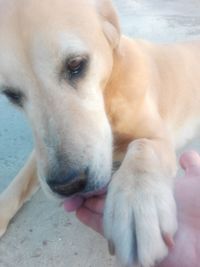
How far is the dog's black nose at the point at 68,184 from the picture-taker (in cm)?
156

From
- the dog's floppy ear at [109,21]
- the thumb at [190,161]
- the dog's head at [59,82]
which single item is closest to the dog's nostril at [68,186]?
the dog's head at [59,82]

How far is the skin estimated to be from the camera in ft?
4.81

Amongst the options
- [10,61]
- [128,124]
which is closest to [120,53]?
[128,124]

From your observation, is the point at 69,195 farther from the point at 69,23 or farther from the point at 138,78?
the point at 138,78

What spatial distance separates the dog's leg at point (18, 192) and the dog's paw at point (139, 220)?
872mm

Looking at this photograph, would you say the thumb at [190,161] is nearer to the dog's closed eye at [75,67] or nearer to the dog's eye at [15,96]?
the dog's closed eye at [75,67]

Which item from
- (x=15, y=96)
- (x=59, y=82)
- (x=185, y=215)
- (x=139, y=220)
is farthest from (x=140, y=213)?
(x=15, y=96)

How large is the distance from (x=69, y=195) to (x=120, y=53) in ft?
2.36

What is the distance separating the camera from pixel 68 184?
61.7 inches

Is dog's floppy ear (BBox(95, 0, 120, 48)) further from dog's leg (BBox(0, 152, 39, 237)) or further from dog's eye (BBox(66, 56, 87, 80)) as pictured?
dog's leg (BBox(0, 152, 39, 237))

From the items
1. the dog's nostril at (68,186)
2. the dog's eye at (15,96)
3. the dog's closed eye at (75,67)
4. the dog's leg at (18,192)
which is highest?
the dog's closed eye at (75,67)

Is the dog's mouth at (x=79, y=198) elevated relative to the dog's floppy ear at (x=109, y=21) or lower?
lower

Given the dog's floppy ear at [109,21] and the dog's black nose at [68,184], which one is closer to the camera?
the dog's black nose at [68,184]

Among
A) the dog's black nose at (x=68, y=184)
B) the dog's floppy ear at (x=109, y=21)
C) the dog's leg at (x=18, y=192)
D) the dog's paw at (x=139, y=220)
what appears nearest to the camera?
the dog's paw at (x=139, y=220)
